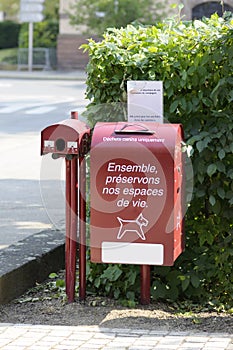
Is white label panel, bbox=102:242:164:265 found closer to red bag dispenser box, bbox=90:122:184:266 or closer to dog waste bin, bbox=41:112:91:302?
red bag dispenser box, bbox=90:122:184:266

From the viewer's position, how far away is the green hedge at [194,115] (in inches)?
235

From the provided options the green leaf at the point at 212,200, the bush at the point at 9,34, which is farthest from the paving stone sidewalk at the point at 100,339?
the bush at the point at 9,34

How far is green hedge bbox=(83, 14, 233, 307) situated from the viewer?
5.97m

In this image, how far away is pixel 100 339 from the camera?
521cm

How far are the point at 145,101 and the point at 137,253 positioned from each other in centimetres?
101

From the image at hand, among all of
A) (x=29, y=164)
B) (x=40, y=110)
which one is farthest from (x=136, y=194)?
(x=40, y=110)

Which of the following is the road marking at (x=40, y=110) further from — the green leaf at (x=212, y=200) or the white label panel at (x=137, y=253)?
the white label panel at (x=137, y=253)

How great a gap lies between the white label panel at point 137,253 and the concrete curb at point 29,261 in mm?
839

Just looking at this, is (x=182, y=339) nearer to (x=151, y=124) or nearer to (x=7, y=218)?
(x=151, y=124)

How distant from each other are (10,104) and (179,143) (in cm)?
2066

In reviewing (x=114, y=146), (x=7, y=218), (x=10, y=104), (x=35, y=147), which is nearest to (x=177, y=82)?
(x=114, y=146)

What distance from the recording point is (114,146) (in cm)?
564

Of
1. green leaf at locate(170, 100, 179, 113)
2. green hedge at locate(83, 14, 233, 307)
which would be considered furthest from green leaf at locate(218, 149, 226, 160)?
green leaf at locate(170, 100, 179, 113)

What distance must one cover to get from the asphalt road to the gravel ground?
0.84 metres
